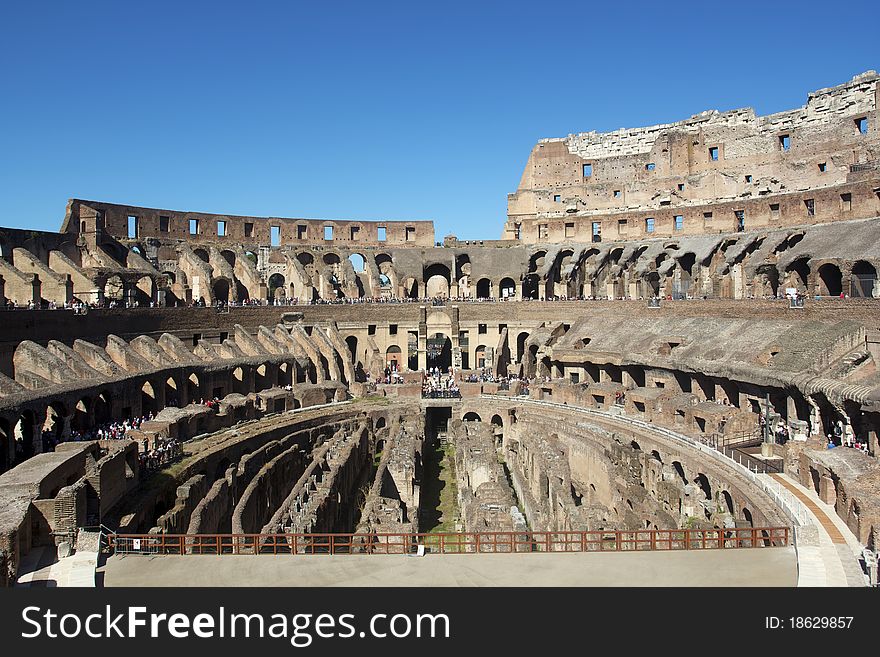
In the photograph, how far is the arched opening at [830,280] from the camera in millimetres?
37156

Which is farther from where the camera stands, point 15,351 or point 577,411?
point 577,411

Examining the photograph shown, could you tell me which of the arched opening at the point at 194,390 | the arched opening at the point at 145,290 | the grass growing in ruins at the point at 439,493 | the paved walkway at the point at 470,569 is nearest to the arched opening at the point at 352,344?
the arched opening at the point at 145,290

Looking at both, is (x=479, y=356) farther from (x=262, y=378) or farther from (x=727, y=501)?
(x=727, y=501)

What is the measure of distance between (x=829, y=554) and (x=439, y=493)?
15.6m

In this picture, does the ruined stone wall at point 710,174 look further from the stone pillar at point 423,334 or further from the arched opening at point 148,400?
the arched opening at point 148,400

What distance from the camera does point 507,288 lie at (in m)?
56.2

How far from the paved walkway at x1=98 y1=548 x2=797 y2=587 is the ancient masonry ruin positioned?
8.97 ft

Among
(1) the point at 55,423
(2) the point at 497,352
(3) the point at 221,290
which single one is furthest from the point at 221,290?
(1) the point at 55,423

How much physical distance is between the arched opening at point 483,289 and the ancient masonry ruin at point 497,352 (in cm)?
18

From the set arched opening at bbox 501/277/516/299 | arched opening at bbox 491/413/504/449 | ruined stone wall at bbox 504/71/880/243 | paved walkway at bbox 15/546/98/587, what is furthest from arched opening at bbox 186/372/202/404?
ruined stone wall at bbox 504/71/880/243

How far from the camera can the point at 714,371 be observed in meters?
29.8
